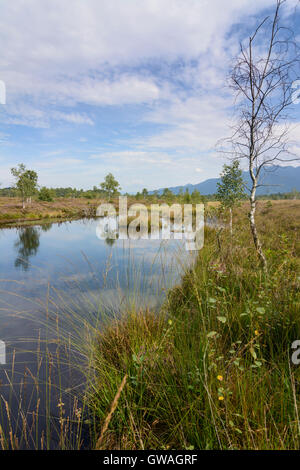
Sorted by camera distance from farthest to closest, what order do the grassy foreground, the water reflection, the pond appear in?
the water reflection → the pond → the grassy foreground

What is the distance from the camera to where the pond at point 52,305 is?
8.41 ft

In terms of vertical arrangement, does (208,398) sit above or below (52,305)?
above

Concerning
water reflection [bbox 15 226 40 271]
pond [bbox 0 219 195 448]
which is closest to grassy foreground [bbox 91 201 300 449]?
pond [bbox 0 219 195 448]

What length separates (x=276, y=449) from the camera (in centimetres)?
137

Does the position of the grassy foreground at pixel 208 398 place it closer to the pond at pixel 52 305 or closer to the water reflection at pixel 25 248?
the pond at pixel 52 305

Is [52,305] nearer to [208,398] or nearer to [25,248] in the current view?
[208,398]

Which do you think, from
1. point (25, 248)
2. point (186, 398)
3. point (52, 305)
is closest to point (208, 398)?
point (186, 398)

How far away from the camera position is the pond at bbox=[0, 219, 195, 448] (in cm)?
256

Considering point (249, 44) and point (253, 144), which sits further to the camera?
point (253, 144)

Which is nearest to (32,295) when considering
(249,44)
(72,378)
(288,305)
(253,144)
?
(72,378)

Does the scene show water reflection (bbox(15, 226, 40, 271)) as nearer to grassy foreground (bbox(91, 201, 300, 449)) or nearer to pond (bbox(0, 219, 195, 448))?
pond (bbox(0, 219, 195, 448))

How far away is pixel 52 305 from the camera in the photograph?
5.18 metres
